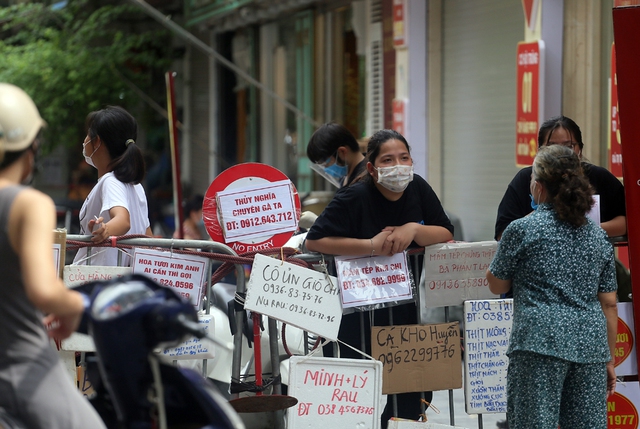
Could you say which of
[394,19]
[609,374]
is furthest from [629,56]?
[394,19]

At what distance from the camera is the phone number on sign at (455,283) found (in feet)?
16.4

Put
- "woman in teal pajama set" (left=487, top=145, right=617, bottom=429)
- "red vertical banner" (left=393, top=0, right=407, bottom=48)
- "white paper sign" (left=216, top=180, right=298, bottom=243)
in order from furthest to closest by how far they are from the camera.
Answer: "red vertical banner" (left=393, top=0, right=407, bottom=48) → "white paper sign" (left=216, top=180, right=298, bottom=243) → "woman in teal pajama set" (left=487, top=145, right=617, bottom=429)

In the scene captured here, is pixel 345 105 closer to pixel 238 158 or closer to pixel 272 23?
pixel 272 23

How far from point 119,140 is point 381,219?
5.23 ft

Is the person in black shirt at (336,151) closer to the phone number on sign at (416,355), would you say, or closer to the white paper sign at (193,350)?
the phone number on sign at (416,355)

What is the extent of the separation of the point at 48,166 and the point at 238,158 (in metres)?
5.83

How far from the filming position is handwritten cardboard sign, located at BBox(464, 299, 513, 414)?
196 inches

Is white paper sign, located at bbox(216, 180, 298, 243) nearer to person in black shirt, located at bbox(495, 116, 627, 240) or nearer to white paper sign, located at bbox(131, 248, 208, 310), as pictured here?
white paper sign, located at bbox(131, 248, 208, 310)

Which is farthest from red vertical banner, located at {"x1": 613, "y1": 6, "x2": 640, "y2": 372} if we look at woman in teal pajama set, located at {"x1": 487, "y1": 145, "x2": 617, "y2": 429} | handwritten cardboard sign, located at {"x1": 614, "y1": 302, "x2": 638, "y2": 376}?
woman in teal pajama set, located at {"x1": 487, "y1": 145, "x2": 617, "y2": 429}

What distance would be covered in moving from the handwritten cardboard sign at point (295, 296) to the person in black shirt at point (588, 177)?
1016 millimetres

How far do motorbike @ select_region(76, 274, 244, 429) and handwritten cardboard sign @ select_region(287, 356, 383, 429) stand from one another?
180 cm

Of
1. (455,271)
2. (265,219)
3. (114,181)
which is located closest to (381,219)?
(455,271)

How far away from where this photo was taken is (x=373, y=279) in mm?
4871

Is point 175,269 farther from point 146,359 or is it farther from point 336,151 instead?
point 146,359
